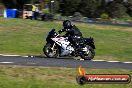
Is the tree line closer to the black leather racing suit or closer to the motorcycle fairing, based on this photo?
the black leather racing suit

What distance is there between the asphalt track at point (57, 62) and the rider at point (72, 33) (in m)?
1.07

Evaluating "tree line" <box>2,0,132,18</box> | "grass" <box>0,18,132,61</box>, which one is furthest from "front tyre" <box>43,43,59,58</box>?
"tree line" <box>2,0,132,18</box>

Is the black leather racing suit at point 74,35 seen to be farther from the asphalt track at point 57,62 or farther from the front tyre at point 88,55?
the asphalt track at point 57,62

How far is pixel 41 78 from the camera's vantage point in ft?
53.0

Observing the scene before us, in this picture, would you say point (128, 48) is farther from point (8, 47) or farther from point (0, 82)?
point (0, 82)

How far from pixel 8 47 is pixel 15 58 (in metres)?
4.99

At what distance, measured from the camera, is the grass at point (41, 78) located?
14891 millimetres

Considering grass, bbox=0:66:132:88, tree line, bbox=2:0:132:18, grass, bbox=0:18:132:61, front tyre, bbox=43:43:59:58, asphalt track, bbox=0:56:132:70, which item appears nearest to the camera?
grass, bbox=0:66:132:88

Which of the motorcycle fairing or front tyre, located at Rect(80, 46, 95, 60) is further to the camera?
front tyre, located at Rect(80, 46, 95, 60)

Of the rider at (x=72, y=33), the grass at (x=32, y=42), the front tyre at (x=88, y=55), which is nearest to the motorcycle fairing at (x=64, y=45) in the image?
the rider at (x=72, y=33)

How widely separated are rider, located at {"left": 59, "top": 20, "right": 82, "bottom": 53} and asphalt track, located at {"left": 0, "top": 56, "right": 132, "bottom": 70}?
1.07 m

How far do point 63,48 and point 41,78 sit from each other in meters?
6.70

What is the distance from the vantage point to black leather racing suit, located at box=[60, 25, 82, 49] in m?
22.6

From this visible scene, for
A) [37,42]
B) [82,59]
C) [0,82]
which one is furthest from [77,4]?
[0,82]
